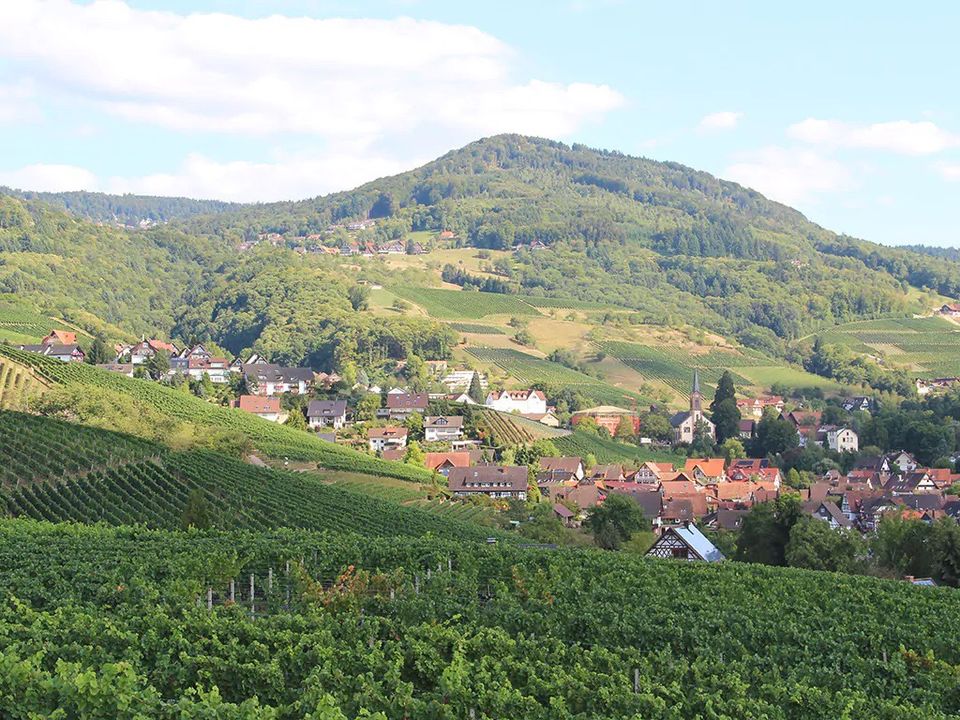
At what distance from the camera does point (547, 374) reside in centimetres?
14112

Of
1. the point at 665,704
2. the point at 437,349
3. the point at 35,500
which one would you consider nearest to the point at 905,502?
the point at 35,500

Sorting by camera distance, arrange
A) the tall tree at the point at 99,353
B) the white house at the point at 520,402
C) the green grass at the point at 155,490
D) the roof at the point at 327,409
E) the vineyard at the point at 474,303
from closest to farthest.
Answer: the green grass at the point at 155,490 < the roof at the point at 327,409 < the tall tree at the point at 99,353 < the white house at the point at 520,402 < the vineyard at the point at 474,303

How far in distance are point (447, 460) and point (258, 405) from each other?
67.8ft

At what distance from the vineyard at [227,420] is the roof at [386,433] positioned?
10.0m

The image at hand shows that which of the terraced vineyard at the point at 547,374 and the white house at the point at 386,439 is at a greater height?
the terraced vineyard at the point at 547,374

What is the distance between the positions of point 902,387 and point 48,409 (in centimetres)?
10265

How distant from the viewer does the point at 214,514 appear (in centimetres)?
4750

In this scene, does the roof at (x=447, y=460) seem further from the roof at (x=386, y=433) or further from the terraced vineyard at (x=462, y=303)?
the terraced vineyard at (x=462, y=303)

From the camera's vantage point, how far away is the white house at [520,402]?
117 metres

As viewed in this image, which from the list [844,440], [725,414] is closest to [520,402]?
[725,414]

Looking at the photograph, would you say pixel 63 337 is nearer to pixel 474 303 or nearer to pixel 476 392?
pixel 476 392

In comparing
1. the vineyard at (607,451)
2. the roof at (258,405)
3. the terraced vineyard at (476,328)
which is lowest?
the vineyard at (607,451)

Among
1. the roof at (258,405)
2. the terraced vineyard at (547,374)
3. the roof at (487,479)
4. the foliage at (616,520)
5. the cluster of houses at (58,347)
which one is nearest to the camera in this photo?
the foliage at (616,520)

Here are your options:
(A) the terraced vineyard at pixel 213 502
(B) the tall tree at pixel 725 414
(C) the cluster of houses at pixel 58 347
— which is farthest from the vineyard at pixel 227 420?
(B) the tall tree at pixel 725 414
